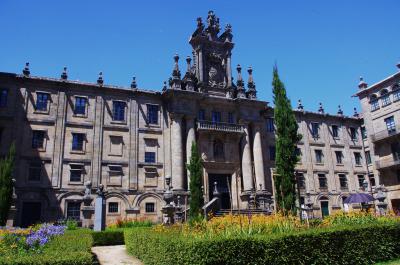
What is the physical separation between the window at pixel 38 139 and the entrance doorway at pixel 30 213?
197 inches

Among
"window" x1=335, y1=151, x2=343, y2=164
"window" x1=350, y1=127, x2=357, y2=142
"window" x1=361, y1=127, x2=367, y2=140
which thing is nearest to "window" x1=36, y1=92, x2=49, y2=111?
"window" x1=335, y1=151, x2=343, y2=164

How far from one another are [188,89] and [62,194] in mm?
15501

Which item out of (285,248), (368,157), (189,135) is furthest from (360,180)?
(285,248)

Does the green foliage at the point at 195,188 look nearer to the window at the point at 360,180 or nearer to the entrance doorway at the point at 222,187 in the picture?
the entrance doorway at the point at 222,187

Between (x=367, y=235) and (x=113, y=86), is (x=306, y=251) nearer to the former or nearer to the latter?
(x=367, y=235)

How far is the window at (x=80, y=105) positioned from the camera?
31.6 metres

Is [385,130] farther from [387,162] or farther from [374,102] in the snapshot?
[374,102]

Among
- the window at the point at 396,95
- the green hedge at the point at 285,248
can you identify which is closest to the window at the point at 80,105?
the green hedge at the point at 285,248

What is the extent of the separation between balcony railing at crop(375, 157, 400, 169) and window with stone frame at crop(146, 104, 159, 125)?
26602 mm

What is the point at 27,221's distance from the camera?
27.3m

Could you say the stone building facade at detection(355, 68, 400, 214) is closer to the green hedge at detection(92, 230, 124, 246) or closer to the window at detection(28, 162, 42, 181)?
the green hedge at detection(92, 230, 124, 246)

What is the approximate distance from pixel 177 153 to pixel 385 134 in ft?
82.1

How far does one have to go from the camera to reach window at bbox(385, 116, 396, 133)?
127 ft

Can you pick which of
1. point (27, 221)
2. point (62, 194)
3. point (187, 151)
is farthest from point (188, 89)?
point (27, 221)
